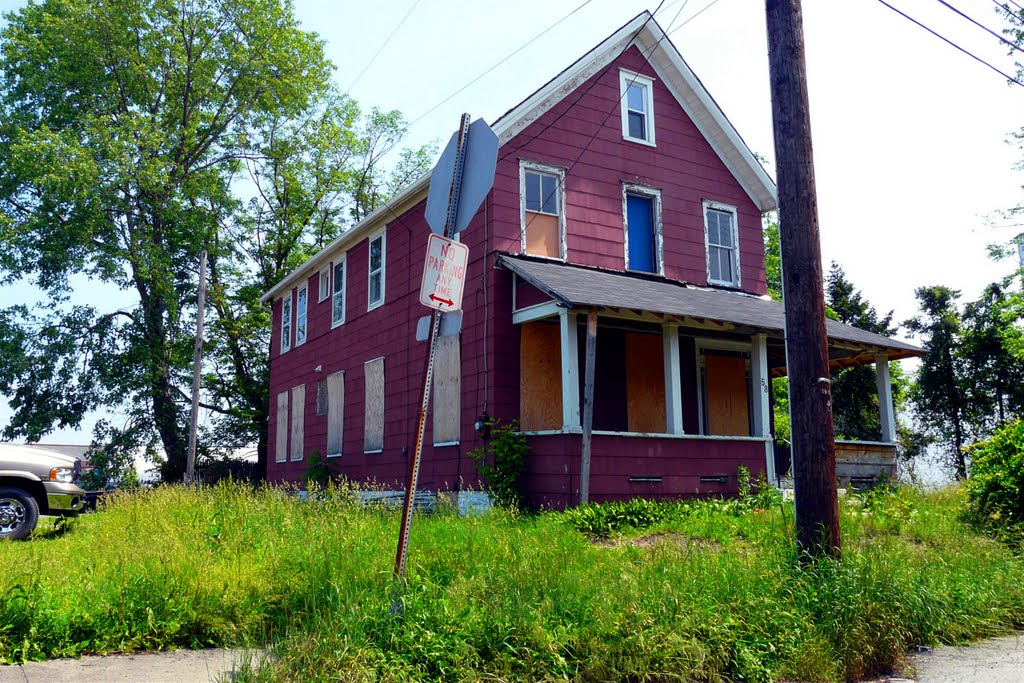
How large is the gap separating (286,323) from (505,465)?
13.9 m

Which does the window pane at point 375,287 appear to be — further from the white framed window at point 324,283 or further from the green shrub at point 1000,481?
the green shrub at point 1000,481

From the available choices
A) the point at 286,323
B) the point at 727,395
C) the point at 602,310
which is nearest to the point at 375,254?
the point at 286,323

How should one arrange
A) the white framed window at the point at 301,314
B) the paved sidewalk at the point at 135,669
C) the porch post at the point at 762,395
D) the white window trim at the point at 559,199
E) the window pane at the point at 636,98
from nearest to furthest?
the paved sidewalk at the point at 135,669, the porch post at the point at 762,395, the white window trim at the point at 559,199, the window pane at the point at 636,98, the white framed window at the point at 301,314

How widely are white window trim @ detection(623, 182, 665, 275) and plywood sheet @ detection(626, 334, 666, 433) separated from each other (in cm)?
156


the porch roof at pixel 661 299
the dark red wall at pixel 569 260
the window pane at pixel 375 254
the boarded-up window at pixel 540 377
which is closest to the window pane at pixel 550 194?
the dark red wall at pixel 569 260

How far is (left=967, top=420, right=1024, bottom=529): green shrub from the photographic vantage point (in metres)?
10.4

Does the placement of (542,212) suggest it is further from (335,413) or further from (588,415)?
(335,413)

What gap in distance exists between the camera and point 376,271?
19.4m

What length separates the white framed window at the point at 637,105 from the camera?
1747 cm

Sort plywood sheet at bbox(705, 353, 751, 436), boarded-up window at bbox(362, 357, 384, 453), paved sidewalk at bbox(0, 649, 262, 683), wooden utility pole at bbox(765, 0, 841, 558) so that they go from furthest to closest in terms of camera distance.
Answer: boarded-up window at bbox(362, 357, 384, 453)
plywood sheet at bbox(705, 353, 751, 436)
wooden utility pole at bbox(765, 0, 841, 558)
paved sidewalk at bbox(0, 649, 262, 683)

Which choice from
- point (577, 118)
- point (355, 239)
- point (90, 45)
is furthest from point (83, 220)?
point (577, 118)

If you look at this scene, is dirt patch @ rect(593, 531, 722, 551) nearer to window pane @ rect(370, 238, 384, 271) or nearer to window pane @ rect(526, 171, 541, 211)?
window pane @ rect(526, 171, 541, 211)

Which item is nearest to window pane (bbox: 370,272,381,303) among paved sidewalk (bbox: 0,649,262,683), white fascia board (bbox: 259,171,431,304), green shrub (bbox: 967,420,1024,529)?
white fascia board (bbox: 259,171,431,304)

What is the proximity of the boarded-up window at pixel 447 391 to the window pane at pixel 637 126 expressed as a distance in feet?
18.7
